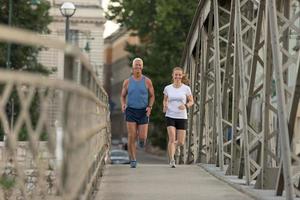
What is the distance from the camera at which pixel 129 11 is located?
164ft

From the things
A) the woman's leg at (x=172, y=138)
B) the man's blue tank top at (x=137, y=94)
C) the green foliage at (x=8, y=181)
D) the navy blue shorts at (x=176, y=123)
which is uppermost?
the man's blue tank top at (x=137, y=94)

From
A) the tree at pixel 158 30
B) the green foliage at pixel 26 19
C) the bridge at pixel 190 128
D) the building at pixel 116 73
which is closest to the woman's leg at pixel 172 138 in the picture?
the bridge at pixel 190 128

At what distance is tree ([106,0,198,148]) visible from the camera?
4750cm

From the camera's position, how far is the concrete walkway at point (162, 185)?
A: 10047 mm

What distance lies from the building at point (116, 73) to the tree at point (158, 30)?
79.3 m

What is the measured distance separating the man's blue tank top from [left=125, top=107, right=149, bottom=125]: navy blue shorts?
93 mm

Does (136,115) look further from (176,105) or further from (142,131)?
(176,105)

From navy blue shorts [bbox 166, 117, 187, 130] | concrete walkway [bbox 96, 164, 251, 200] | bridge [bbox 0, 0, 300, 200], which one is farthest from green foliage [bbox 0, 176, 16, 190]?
navy blue shorts [bbox 166, 117, 187, 130]

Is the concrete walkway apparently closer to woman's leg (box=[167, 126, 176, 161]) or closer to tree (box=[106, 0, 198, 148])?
woman's leg (box=[167, 126, 176, 161])

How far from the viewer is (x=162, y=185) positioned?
37.3 feet

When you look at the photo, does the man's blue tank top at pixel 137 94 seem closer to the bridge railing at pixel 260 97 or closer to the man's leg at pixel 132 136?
the man's leg at pixel 132 136

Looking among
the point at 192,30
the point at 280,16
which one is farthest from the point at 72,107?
the point at 192,30

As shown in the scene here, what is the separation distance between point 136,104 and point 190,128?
8710 millimetres

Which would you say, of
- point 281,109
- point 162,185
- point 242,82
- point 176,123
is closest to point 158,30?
point 176,123
